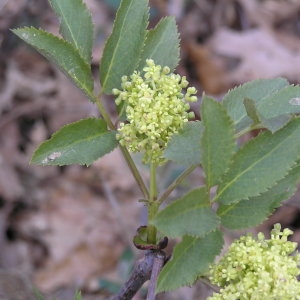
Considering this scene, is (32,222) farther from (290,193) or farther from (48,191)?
(290,193)

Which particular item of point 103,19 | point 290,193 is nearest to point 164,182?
point 290,193

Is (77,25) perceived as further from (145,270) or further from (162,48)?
(145,270)

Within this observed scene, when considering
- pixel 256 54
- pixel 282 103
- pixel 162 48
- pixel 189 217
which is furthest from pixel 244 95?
pixel 256 54

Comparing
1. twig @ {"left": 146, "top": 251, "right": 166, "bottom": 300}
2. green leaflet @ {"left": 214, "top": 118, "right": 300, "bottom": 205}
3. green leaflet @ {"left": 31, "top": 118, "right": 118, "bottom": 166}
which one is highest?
green leaflet @ {"left": 31, "top": 118, "right": 118, "bottom": 166}

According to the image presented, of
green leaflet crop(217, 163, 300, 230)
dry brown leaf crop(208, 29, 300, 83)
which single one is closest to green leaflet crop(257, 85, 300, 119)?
green leaflet crop(217, 163, 300, 230)

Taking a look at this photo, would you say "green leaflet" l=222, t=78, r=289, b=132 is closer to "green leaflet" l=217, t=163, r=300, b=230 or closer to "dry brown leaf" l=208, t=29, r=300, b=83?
"green leaflet" l=217, t=163, r=300, b=230

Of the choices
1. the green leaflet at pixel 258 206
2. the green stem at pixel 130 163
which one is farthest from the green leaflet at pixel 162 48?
the green leaflet at pixel 258 206
